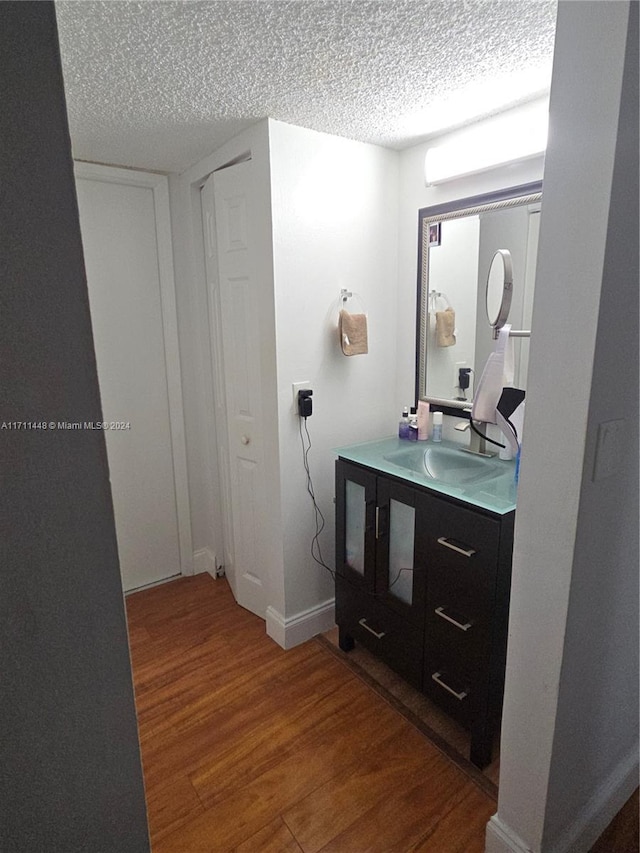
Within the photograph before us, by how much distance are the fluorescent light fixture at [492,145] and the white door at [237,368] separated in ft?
2.58

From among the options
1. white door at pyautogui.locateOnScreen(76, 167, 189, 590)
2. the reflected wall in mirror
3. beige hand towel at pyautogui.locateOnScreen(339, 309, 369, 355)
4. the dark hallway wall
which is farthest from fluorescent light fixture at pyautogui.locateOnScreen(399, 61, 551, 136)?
the dark hallway wall

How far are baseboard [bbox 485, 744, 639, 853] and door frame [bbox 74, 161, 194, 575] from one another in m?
2.06

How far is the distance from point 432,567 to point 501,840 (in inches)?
29.1

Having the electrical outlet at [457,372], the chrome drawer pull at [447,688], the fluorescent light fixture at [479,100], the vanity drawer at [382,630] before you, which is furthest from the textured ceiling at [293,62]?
the chrome drawer pull at [447,688]

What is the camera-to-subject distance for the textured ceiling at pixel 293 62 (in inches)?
47.1

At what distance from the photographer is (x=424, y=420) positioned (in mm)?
2254

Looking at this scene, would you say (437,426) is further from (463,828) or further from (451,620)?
(463,828)

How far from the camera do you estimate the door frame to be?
2.40 m

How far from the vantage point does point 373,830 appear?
4.83 feet

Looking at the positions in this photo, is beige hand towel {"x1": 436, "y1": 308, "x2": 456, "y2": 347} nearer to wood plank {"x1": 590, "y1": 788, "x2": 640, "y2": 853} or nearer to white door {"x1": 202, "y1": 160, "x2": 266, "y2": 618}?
white door {"x1": 202, "y1": 160, "x2": 266, "y2": 618}

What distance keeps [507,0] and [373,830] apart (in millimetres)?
2242

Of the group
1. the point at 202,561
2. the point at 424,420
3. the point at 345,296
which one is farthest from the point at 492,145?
the point at 202,561

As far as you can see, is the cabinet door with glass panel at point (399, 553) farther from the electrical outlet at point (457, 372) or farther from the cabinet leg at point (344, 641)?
the electrical outlet at point (457, 372)

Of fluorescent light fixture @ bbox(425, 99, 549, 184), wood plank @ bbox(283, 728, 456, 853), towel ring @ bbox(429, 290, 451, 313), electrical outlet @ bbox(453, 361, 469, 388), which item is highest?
fluorescent light fixture @ bbox(425, 99, 549, 184)
